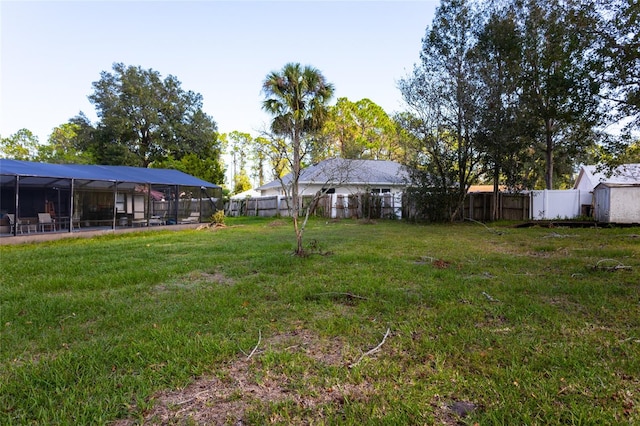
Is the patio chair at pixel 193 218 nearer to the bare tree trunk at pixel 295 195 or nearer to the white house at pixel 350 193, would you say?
the white house at pixel 350 193

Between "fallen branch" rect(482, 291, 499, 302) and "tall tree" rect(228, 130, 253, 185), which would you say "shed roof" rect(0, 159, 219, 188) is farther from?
"tall tree" rect(228, 130, 253, 185)

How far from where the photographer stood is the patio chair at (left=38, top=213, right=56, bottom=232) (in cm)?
1099

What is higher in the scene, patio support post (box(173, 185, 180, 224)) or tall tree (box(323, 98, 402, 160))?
tall tree (box(323, 98, 402, 160))

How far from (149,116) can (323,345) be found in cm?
2669

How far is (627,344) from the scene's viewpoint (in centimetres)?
265

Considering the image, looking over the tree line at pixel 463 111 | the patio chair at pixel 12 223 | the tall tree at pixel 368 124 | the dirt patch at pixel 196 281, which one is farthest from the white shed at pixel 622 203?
the tall tree at pixel 368 124

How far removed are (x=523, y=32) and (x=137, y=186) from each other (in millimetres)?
17201

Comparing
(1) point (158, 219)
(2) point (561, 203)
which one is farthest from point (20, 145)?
(2) point (561, 203)

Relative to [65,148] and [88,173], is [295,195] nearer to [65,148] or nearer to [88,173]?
[88,173]

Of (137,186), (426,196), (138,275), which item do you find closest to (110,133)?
(137,186)

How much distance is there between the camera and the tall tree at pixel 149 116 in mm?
24500

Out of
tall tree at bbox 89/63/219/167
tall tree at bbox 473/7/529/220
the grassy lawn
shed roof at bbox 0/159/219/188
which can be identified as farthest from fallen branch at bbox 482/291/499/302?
tall tree at bbox 89/63/219/167

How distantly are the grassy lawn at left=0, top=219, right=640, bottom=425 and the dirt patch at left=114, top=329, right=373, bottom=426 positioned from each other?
1 cm

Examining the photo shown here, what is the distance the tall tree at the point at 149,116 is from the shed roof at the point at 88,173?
9812 mm
